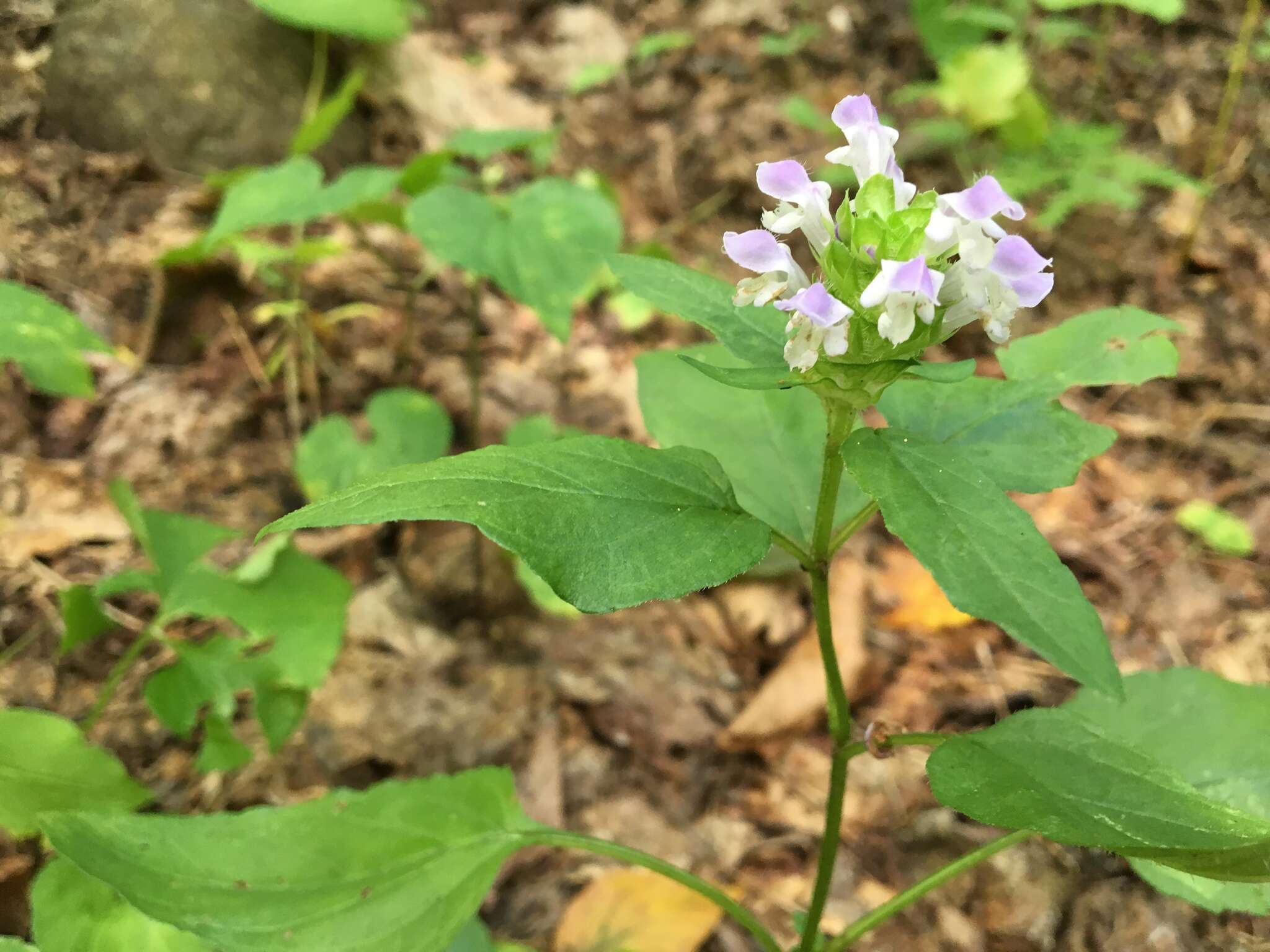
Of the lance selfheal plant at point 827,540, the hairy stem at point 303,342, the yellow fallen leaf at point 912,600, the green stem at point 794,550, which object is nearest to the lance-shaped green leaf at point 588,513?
the lance selfheal plant at point 827,540

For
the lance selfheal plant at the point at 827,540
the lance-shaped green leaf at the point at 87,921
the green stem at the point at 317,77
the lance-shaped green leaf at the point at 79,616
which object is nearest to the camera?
the lance selfheal plant at the point at 827,540

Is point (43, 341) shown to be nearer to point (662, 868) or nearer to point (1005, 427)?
point (662, 868)

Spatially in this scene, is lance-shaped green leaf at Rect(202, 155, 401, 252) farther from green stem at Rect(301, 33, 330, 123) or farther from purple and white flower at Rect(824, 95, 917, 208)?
purple and white flower at Rect(824, 95, 917, 208)

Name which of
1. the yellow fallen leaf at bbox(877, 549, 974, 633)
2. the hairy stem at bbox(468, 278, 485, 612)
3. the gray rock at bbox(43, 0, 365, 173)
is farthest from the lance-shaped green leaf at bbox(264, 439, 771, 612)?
the gray rock at bbox(43, 0, 365, 173)

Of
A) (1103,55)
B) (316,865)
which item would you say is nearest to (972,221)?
(316,865)

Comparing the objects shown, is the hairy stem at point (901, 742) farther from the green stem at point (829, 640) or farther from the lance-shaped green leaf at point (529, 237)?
the lance-shaped green leaf at point (529, 237)

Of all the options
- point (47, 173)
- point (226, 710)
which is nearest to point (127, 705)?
point (226, 710)
